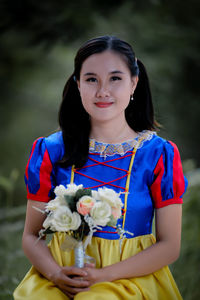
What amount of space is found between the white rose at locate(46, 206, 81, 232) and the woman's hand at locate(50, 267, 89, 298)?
0.20 meters

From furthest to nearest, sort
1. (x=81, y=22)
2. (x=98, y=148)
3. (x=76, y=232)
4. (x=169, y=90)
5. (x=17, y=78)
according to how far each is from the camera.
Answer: (x=17, y=78)
(x=169, y=90)
(x=81, y=22)
(x=98, y=148)
(x=76, y=232)

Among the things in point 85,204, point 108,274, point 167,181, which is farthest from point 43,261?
point 167,181

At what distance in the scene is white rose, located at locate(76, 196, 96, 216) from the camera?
1.44 metres

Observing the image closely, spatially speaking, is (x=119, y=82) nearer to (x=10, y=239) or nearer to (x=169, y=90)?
(x=169, y=90)

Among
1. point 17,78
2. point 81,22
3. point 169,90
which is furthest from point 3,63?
point 169,90

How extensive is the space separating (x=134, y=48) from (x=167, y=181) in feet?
7.49

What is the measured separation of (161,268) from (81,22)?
7.41 ft

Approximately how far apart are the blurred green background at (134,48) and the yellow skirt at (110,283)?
96 centimetres

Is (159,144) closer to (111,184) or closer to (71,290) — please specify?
(111,184)

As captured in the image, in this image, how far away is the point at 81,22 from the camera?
3303 mm

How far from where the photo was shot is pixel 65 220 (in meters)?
1.45

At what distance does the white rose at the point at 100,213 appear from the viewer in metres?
1.44

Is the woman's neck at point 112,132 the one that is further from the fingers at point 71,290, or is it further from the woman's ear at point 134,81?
the fingers at point 71,290

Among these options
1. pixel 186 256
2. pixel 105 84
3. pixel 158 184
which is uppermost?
pixel 105 84
